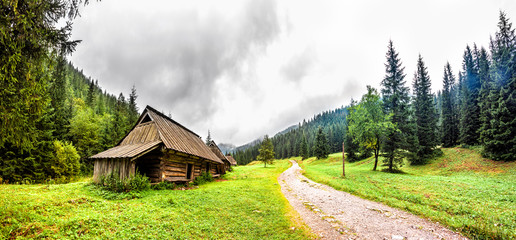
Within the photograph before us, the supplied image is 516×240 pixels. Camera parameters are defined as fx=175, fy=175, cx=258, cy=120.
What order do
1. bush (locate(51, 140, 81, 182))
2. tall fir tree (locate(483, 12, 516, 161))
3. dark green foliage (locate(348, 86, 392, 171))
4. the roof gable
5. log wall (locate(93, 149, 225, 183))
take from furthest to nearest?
dark green foliage (locate(348, 86, 392, 171)) → tall fir tree (locate(483, 12, 516, 161)) → bush (locate(51, 140, 81, 182)) → the roof gable → log wall (locate(93, 149, 225, 183))

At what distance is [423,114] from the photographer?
1339 inches

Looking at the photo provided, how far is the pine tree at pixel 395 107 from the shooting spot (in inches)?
1011

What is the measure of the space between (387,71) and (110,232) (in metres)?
37.1

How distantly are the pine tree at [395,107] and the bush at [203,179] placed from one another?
25.2 m

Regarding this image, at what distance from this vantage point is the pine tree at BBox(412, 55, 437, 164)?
31.7 m

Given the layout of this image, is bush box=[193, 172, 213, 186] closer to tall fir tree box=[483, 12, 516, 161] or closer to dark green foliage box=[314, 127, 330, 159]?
tall fir tree box=[483, 12, 516, 161]

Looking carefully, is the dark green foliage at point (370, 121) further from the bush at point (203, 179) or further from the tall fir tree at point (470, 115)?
the bush at point (203, 179)

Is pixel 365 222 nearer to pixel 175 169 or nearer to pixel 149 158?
pixel 175 169

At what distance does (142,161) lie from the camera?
48.6 feet

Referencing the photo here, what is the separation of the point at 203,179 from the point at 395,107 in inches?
1169

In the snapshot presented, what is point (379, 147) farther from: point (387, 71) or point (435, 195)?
point (435, 195)

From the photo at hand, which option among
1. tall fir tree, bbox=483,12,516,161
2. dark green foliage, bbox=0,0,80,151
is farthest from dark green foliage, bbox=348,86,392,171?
dark green foliage, bbox=0,0,80,151

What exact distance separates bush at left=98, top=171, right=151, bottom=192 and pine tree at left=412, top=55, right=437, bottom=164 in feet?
131

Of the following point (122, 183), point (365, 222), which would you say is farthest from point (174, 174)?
point (365, 222)
